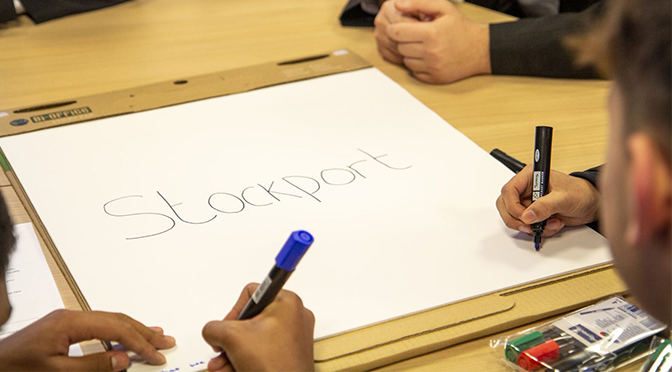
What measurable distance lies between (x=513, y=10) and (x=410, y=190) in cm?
82

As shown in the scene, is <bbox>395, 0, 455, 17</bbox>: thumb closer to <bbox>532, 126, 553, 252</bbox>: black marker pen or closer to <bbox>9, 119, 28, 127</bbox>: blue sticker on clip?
<bbox>532, 126, 553, 252</bbox>: black marker pen

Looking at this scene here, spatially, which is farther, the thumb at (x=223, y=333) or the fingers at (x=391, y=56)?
the fingers at (x=391, y=56)

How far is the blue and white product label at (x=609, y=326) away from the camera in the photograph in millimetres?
582

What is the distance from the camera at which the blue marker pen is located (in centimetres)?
54

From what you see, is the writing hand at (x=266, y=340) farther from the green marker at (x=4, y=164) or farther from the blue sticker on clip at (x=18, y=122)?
the blue sticker on clip at (x=18, y=122)

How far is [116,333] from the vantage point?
572 mm

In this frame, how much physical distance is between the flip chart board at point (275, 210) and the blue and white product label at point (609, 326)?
7 centimetres

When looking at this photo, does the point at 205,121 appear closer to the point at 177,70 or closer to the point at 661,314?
the point at 177,70

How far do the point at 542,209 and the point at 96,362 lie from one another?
432 millimetres

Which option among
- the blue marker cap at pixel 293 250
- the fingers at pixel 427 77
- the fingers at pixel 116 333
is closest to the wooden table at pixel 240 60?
the fingers at pixel 427 77

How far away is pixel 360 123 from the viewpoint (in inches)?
38.4

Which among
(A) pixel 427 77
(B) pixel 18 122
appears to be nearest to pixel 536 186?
(A) pixel 427 77

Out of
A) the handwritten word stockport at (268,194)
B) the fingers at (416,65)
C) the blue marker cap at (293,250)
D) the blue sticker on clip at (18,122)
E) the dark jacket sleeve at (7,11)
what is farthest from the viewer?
the dark jacket sleeve at (7,11)

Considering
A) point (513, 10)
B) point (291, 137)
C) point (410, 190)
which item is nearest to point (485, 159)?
point (410, 190)
